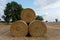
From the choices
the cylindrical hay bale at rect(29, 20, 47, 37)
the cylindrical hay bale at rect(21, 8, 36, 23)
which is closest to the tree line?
the cylindrical hay bale at rect(21, 8, 36, 23)

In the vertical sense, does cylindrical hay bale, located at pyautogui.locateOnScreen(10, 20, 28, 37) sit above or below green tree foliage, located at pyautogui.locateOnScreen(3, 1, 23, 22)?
below

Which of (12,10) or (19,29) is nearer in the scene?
(19,29)

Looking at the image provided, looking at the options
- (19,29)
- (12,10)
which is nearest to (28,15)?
(19,29)

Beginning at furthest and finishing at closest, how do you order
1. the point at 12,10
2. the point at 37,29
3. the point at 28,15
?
the point at 12,10, the point at 28,15, the point at 37,29

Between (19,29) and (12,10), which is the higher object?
(12,10)

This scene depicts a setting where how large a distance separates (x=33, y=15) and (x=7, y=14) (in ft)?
58.0

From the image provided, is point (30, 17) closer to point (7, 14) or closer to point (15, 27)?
point (15, 27)

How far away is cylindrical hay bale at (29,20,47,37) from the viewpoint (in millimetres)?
8945

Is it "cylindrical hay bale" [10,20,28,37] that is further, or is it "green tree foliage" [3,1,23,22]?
"green tree foliage" [3,1,23,22]

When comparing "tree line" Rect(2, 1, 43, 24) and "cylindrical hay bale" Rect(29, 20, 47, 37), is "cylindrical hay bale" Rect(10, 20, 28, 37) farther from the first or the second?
"tree line" Rect(2, 1, 43, 24)

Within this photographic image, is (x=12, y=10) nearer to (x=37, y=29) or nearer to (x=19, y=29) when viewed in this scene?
(x=19, y=29)

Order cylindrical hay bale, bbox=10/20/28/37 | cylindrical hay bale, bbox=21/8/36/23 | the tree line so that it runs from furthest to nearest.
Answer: the tree line < cylindrical hay bale, bbox=21/8/36/23 < cylindrical hay bale, bbox=10/20/28/37

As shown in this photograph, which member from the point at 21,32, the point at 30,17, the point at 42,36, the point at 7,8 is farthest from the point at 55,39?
the point at 7,8

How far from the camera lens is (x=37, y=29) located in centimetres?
902
